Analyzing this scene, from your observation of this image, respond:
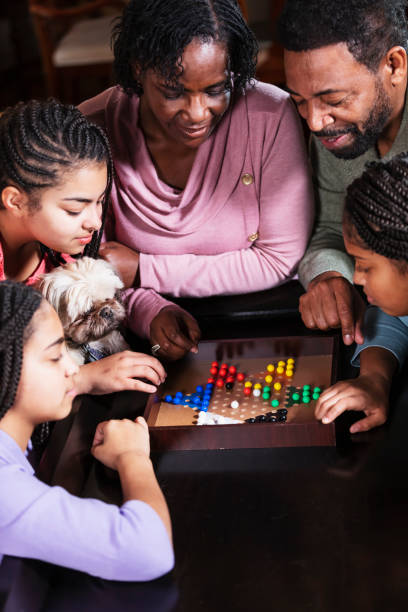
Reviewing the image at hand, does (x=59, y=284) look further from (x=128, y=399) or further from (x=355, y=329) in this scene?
(x=355, y=329)

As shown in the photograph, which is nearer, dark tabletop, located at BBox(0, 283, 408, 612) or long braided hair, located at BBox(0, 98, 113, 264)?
dark tabletop, located at BBox(0, 283, 408, 612)

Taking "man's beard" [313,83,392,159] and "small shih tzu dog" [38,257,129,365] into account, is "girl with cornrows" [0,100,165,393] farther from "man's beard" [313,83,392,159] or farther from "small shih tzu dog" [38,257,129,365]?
"man's beard" [313,83,392,159]

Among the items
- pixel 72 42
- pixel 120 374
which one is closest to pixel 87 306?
pixel 120 374

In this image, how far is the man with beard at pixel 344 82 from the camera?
1.43 meters

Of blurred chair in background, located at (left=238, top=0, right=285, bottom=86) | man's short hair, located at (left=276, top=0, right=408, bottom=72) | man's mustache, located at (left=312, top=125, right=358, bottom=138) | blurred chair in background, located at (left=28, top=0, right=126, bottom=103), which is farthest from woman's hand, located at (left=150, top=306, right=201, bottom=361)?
blurred chair in background, located at (left=28, top=0, right=126, bottom=103)

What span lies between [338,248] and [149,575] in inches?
38.4

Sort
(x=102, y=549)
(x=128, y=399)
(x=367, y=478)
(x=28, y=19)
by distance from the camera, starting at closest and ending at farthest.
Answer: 1. (x=102, y=549)
2. (x=367, y=478)
3. (x=128, y=399)
4. (x=28, y=19)

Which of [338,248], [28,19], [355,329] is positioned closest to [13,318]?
[355,329]

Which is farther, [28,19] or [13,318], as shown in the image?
[28,19]

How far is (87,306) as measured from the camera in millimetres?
1476

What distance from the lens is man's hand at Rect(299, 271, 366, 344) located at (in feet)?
4.82

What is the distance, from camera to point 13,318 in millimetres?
1075

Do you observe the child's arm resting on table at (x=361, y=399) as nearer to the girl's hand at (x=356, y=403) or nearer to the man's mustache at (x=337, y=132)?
Answer: the girl's hand at (x=356, y=403)

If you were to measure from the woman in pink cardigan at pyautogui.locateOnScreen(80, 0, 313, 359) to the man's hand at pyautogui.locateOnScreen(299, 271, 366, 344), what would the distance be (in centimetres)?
21
